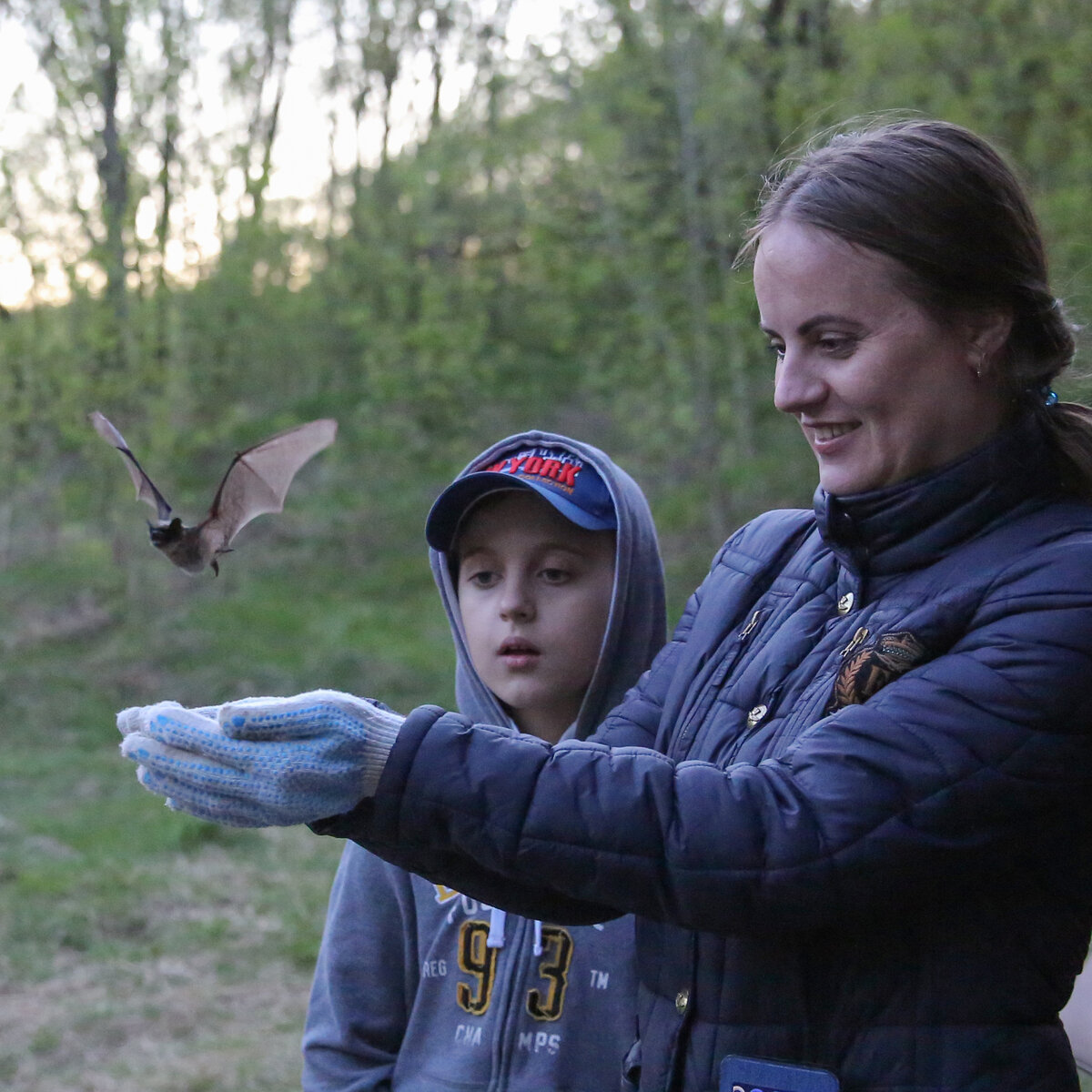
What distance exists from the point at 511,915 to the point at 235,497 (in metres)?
0.80

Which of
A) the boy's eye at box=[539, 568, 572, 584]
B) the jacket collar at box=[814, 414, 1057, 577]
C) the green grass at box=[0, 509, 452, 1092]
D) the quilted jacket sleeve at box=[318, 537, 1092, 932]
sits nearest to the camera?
the quilted jacket sleeve at box=[318, 537, 1092, 932]

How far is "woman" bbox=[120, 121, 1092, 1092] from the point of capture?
1.23 metres

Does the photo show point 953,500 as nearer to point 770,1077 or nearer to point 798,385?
point 798,385

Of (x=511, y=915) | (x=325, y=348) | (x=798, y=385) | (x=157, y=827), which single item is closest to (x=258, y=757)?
(x=798, y=385)

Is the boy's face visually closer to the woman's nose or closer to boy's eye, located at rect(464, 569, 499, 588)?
boy's eye, located at rect(464, 569, 499, 588)

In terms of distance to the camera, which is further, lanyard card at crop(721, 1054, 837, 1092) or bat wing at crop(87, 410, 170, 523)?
bat wing at crop(87, 410, 170, 523)

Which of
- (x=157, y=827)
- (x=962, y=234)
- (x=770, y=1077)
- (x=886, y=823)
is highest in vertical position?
(x=962, y=234)

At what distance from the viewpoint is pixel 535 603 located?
212 cm

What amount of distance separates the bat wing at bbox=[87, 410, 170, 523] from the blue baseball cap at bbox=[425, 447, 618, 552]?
0.41 m

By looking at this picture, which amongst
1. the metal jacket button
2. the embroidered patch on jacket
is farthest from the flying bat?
the embroidered patch on jacket

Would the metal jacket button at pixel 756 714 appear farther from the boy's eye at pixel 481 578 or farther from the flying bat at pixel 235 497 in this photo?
the flying bat at pixel 235 497

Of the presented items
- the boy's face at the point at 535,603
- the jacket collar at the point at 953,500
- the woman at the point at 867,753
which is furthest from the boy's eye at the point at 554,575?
the jacket collar at the point at 953,500

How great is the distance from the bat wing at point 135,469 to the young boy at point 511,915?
42 centimetres

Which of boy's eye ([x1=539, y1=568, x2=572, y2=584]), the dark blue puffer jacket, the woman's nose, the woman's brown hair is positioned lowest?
the dark blue puffer jacket
